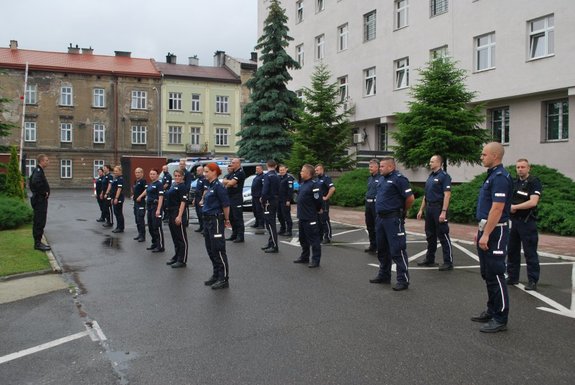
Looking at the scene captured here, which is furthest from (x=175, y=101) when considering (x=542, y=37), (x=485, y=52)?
(x=542, y=37)

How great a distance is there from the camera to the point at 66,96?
53.0 meters

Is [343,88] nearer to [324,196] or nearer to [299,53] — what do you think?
[299,53]

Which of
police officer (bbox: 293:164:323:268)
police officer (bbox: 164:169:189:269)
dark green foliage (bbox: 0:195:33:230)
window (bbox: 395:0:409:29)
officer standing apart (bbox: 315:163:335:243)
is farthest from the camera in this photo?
window (bbox: 395:0:409:29)

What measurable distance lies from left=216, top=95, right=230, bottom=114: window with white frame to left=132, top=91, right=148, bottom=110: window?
774 cm

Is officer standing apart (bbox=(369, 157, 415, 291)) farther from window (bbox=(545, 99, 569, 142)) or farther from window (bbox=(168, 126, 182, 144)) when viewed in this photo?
window (bbox=(168, 126, 182, 144))

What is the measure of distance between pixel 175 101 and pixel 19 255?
48033mm

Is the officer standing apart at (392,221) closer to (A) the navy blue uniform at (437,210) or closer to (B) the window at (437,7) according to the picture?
(A) the navy blue uniform at (437,210)

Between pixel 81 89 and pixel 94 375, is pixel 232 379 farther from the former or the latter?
pixel 81 89

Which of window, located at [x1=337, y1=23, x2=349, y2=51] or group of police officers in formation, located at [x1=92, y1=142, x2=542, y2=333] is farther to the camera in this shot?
window, located at [x1=337, y1=23, x2=349, y2=51]

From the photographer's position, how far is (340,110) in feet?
111

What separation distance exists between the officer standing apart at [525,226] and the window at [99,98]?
5163 cm

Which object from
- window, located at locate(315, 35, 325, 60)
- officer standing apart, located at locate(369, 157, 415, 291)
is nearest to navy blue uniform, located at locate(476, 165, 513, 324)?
officer standing apart, located at locate(369, 157, 415, 291)

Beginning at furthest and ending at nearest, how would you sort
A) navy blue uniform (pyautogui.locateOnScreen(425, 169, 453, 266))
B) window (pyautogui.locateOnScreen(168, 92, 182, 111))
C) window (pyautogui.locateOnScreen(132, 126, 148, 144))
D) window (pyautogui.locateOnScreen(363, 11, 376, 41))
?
1. window (pyautogui.locateOnScreen(168, 92, 182, 111))
2. window (pyautogui.locateOnScreen(132, 126, 148, 144))
3. window (pyautogui.locateOnScreen(363, 11, 376, 41))
4. navy blue uniform (pyautogui.locateOnScreen(425, 169, 453, 266))

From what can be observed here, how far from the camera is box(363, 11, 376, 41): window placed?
32062mm
